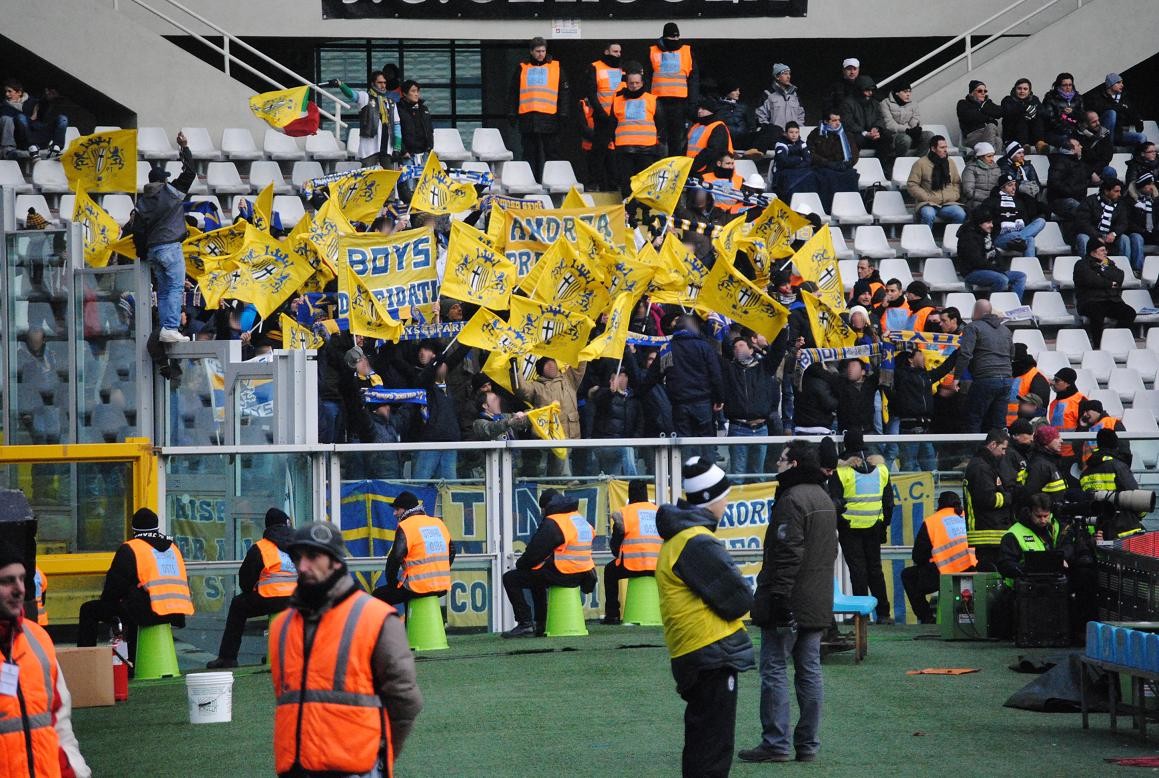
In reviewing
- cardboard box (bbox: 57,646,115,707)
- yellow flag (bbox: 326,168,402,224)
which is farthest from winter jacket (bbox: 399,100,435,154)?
cardboard box (bbox: 57,646,115,707)

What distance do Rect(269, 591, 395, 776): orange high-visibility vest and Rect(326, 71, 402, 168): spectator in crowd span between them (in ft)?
54.6

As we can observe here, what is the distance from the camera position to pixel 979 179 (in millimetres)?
24906

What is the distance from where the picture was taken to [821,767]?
10.2m

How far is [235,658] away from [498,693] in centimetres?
349

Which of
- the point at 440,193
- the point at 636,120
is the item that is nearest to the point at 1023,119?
the point at 636,120

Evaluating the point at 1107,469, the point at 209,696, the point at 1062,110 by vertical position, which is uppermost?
the point at 1062,110

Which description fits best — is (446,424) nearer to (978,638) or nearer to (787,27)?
(978,638)

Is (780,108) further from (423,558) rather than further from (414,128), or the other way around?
(423,558)

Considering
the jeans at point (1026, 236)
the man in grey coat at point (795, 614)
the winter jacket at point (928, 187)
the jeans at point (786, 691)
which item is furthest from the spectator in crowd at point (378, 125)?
the jeans at point (786, 691)

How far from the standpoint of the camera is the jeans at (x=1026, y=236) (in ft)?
80.6

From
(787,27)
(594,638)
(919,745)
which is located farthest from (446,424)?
(787,27)

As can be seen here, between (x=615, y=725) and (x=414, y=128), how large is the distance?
13410 mm

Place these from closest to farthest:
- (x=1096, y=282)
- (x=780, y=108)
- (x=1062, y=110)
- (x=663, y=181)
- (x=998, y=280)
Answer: (x=663, y=181), (x=1096, y=282), (x=998, y=280), (x=780, y=108), (x=1062, y=110)

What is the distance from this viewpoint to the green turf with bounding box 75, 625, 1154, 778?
409 inches
